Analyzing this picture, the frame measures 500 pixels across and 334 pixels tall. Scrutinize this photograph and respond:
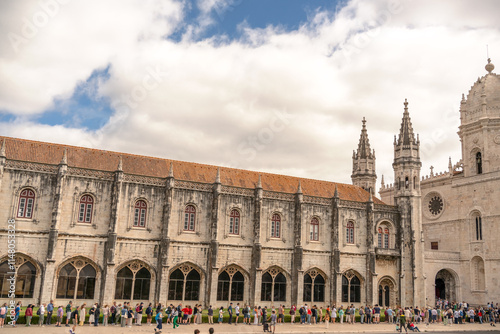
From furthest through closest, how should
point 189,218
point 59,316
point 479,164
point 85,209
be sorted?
point 479,164 < point 189,218 < point 85,209 < point 59,316

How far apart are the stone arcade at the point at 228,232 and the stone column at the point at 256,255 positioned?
4.4 inches

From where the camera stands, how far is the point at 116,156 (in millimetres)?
38875

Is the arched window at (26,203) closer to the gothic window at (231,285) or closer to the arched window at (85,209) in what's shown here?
the arched window at (85,209)

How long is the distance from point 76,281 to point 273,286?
1572cm

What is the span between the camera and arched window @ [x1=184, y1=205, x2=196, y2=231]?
37.2m

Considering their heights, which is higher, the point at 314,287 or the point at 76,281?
the point at 314,287

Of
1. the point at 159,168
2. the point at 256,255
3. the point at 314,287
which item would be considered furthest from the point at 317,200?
the point at 159,168

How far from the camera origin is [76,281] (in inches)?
1309

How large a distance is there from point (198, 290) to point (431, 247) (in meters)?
32.4

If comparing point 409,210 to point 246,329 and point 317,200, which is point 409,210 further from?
point 246,329

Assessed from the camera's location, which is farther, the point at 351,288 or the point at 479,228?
the point at 479,228

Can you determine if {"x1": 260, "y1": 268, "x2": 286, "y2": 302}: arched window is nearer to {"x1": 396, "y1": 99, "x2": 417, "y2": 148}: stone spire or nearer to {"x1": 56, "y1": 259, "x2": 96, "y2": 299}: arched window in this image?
{"x1": 56, "y1": 259, "x2": 96, "y2": 299}: arched window

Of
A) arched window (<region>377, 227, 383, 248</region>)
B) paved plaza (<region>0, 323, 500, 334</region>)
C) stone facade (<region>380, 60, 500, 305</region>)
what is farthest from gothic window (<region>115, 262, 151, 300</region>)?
stone facade (<region>380, 60, 500, 305</region>)

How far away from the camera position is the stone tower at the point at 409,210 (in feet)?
143
